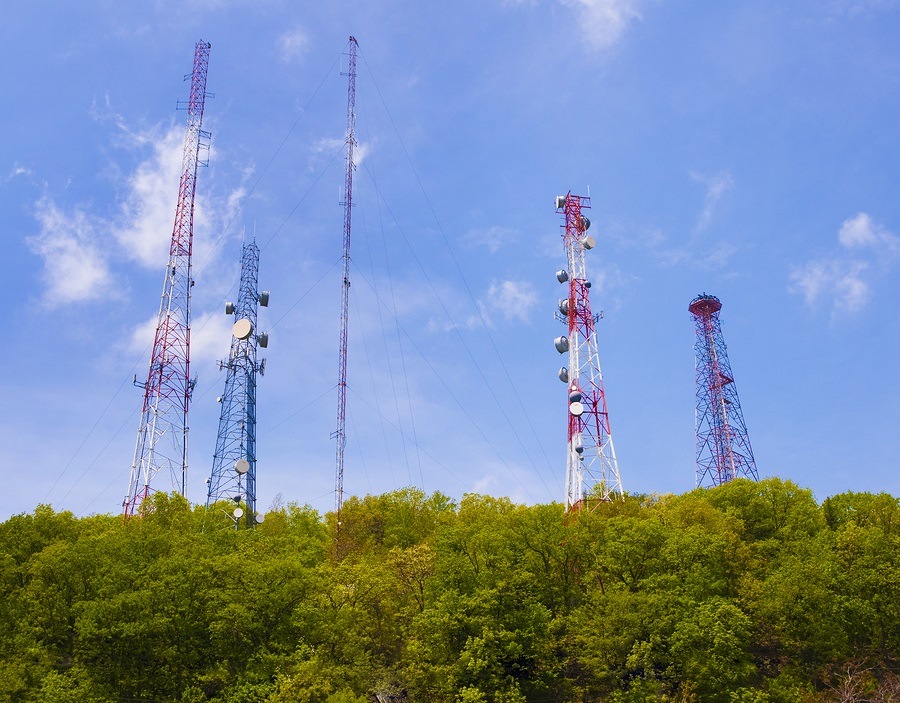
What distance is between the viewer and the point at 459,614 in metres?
39.8

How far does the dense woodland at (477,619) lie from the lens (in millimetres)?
37719

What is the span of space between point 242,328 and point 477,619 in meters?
36.9

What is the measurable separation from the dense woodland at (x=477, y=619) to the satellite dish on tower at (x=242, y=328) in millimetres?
22025

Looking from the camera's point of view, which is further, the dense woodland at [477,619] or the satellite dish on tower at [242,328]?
the satellite dish on tower at [242,328]

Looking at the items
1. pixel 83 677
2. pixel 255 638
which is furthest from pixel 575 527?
pixel 83 677

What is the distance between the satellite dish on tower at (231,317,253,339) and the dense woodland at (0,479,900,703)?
2202 centimetres

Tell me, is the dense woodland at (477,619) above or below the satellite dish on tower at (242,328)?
below

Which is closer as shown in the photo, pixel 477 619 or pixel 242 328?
pixel 477 619

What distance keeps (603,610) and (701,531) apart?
8.87m

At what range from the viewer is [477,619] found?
130 feet

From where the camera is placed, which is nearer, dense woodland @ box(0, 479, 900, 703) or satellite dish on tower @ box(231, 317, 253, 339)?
dense woodland @ box(0, 479, 900, 703)

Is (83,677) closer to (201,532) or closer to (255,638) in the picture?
(255,638)

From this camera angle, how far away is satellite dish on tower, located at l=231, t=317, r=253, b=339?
6569 centimetres

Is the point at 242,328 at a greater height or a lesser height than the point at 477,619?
greater
